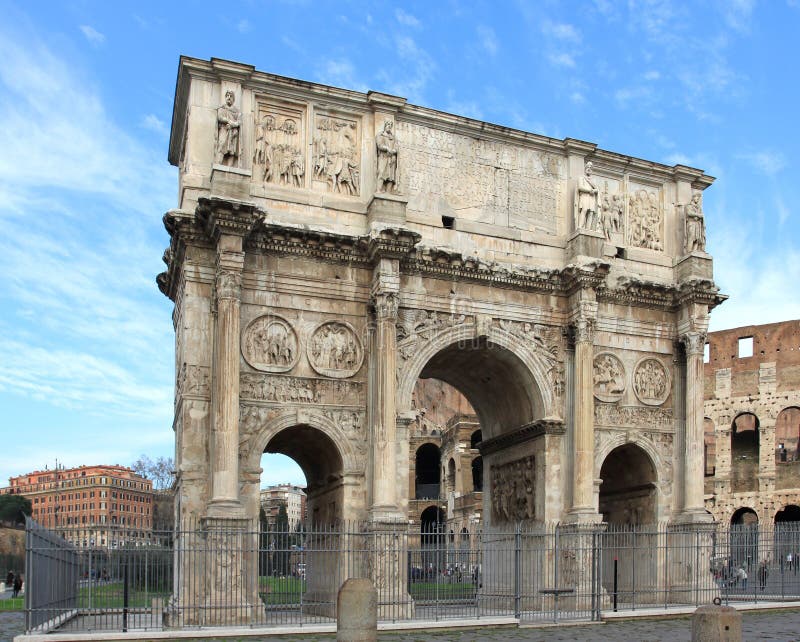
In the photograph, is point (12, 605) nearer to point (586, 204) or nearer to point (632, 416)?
point (632, 416)

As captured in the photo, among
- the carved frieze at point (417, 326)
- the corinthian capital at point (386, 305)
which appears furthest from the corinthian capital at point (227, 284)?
the carved frieze at point (417, 326)

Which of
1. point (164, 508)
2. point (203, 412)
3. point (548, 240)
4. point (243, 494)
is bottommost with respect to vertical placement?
point (164, 508)

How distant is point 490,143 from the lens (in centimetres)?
2069

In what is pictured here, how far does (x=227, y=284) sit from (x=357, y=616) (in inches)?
332

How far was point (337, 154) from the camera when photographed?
1923 centimetres

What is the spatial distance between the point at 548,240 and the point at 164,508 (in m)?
43.4

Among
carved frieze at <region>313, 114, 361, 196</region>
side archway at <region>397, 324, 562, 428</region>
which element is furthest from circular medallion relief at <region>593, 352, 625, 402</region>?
carved frieze at <region>313, 114, 361, 196</region>

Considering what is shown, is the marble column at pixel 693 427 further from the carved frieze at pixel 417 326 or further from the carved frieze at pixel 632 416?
the carved frieze at pixel 417 326

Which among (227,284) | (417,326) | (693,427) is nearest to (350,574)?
(417,326)

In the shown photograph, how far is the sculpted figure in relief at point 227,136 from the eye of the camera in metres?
17.7

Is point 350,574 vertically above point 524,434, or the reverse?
point 524,434

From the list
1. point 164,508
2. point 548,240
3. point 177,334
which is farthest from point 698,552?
point 164,508

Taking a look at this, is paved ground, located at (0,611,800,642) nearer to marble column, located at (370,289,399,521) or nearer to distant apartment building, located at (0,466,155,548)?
marble column, located at (370,289,399,521)

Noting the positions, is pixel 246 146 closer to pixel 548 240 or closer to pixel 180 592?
pixel 548 240
